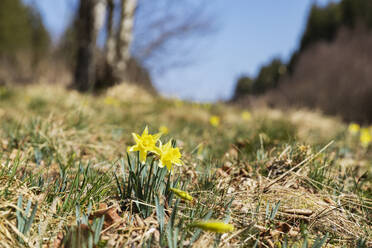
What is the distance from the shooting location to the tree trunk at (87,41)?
240 inches

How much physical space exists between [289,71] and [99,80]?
18.4 m

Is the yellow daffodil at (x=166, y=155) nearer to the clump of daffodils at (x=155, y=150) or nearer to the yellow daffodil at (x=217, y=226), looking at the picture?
the clump of daffodils at (x=155, y=150)

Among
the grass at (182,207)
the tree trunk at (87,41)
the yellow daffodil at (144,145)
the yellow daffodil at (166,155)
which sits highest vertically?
the tree trunk at (87,41)

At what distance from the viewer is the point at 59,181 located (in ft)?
3.69

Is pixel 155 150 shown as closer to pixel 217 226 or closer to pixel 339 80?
pixel 217 226

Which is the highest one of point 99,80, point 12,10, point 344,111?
point 12,10

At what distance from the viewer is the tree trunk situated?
20.0 feet

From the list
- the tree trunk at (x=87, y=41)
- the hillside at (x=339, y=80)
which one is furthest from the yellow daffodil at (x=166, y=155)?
the hillside at (x=339, y=80)

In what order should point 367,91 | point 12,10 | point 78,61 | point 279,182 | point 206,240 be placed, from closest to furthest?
1. point 206,240
2. point 279,182
3. point 78,61
4. point 367,91
5. point 12,10

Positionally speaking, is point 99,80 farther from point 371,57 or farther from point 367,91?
point 371,57

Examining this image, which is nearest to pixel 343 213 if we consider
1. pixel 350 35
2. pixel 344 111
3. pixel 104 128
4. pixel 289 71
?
pixel 104 128

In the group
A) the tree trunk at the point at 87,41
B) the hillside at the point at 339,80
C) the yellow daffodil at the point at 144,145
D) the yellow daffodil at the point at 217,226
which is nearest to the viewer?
the yellow daffodil at the point at 217,226

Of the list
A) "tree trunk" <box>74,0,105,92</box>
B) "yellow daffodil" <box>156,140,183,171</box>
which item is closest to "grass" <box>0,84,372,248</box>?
"yellow daffodil" <box>156,140,183,171</box>

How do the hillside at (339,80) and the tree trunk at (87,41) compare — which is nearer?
the tree trunk at (87,41)
